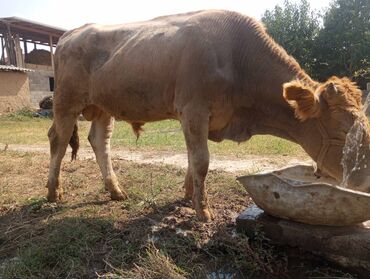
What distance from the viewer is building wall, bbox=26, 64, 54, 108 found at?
2424cm

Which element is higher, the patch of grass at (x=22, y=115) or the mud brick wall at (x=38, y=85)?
the mud brick wall at (x=38, y=85)

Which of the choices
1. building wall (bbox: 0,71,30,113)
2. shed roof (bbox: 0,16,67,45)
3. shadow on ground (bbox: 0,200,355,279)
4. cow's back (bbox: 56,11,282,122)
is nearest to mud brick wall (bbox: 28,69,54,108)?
building wall (bbox: 0,71,30,113)

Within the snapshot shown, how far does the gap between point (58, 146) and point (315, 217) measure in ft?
11.7

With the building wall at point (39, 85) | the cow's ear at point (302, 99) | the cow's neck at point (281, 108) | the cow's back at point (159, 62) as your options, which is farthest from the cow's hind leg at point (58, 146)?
the building wall at point (39, 85)

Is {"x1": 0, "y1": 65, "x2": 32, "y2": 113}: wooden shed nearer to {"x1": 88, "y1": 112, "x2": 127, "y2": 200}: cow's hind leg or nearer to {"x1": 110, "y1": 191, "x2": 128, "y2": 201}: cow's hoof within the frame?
{"x1": 88, "y1": 112, "x2": 127, "y2": 200}: cow's hind leg

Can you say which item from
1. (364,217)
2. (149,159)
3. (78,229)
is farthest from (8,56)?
(364,217)

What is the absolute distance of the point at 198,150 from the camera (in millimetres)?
3994

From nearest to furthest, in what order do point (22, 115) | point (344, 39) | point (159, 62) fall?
point (159, 62)
point (22, 115)
point (344, 39)

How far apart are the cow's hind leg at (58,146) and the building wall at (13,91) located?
17334mm

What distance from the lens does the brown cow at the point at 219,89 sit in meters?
3.62

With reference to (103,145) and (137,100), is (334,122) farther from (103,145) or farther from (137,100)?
(103,145)

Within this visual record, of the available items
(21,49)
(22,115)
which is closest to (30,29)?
(21,49)

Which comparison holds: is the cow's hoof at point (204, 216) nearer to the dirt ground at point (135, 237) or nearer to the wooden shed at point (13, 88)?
the dirt ground at point (135, 237)

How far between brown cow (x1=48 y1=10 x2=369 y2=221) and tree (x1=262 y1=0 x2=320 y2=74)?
92.3 ft
